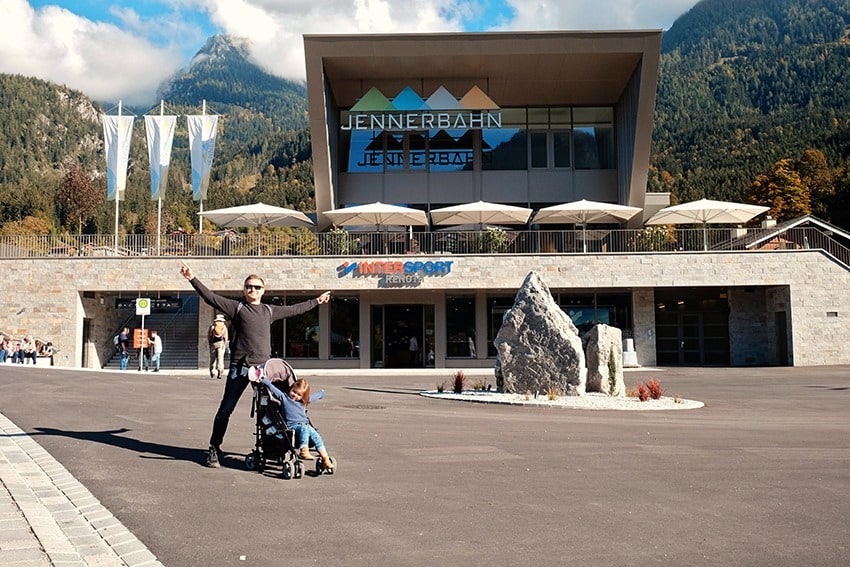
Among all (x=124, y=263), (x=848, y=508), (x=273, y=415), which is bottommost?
(x=848, y=508)

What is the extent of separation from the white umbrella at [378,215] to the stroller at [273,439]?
78.0 ft

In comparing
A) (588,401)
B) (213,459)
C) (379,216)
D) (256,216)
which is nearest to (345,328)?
(379,216)

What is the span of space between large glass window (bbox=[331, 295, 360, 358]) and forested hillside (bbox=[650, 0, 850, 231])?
155ft

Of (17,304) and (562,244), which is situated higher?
(562,244)

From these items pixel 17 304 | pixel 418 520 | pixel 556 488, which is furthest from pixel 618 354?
pixel 17 304

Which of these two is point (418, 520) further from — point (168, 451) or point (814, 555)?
point (168, 451)

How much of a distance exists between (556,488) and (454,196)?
30.3 m

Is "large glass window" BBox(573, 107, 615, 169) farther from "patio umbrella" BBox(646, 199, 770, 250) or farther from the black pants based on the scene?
the black pants

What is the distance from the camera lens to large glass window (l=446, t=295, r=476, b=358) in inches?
1297

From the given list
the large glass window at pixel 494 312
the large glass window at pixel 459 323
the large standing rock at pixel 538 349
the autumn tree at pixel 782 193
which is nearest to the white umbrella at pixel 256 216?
the large glass window at pixel 459 323

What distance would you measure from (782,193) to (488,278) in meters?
52.7

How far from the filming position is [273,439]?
306 inches

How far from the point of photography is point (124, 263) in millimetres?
31375

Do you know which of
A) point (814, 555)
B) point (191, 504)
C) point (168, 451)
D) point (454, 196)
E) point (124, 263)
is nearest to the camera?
point (814, 555)
